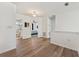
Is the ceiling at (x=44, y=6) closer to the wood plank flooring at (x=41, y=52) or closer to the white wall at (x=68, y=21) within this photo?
the white wall at (x=68, y=21)

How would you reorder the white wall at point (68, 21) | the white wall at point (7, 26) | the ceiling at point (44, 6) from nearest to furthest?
the white wall at point (7, 26)
the ceiling at point (44, 6)
the white wall at point (68, 21)

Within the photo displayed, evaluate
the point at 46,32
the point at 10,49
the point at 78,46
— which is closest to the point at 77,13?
the point at 78,46

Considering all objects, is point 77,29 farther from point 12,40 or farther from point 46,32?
point 46,32

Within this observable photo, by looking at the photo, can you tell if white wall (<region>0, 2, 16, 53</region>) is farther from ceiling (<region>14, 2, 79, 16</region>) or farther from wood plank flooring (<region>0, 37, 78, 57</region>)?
ceiling (<region>14, 2, 79, 16</region>)

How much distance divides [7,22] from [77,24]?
11.1 feet

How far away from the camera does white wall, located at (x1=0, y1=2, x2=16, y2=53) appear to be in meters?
3.64

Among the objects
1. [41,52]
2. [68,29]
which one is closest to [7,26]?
[41,52]

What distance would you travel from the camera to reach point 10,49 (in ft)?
13.3

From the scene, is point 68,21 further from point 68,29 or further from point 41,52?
point 41,52

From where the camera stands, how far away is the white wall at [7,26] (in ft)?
11.9

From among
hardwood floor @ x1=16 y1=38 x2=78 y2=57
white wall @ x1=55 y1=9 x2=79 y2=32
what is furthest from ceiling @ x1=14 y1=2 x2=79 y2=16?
hardwood floor @ x1=16 y1=38 x2=78 y2=57

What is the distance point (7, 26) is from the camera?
3879 millimetres

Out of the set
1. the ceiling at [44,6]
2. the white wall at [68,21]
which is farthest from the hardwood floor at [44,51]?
the ceiling at [44,6]

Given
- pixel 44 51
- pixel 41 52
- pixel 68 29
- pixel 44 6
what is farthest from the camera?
pixel 68 29
